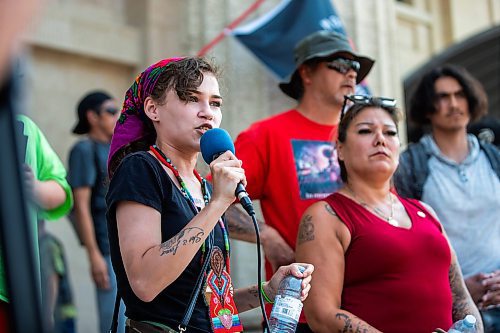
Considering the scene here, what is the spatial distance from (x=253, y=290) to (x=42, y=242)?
1.85 meters

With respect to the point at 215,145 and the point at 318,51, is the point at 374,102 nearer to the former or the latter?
the point at 318,51

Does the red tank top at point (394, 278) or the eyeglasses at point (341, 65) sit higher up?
the eyeglasses at point (341, 65)

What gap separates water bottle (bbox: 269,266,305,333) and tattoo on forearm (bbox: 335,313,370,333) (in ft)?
2.26

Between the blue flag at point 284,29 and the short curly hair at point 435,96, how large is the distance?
1389 millimetres

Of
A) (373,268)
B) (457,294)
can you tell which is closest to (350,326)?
(373,268)

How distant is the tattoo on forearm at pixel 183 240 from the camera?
231 centimetres

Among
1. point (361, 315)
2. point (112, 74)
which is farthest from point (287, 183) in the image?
point (112, 74)

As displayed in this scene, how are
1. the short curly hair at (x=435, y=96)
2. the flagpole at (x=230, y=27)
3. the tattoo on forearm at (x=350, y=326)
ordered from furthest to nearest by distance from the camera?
the flagpole at (x=230, y=27)
the short curly hair at (x=435, y=96)
the tattoo on forearm at (x=350, y=326)

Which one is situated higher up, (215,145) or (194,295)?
(215,145)

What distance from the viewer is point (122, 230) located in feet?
7.85

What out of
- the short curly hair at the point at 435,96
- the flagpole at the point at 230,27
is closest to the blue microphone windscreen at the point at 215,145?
the short curly hair at the point at 435,96

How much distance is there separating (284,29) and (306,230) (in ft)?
10.6

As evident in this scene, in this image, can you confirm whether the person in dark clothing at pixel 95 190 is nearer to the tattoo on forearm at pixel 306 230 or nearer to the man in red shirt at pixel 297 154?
the man in red shirt at pixel 297 154

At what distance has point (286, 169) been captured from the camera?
3.93 metres
